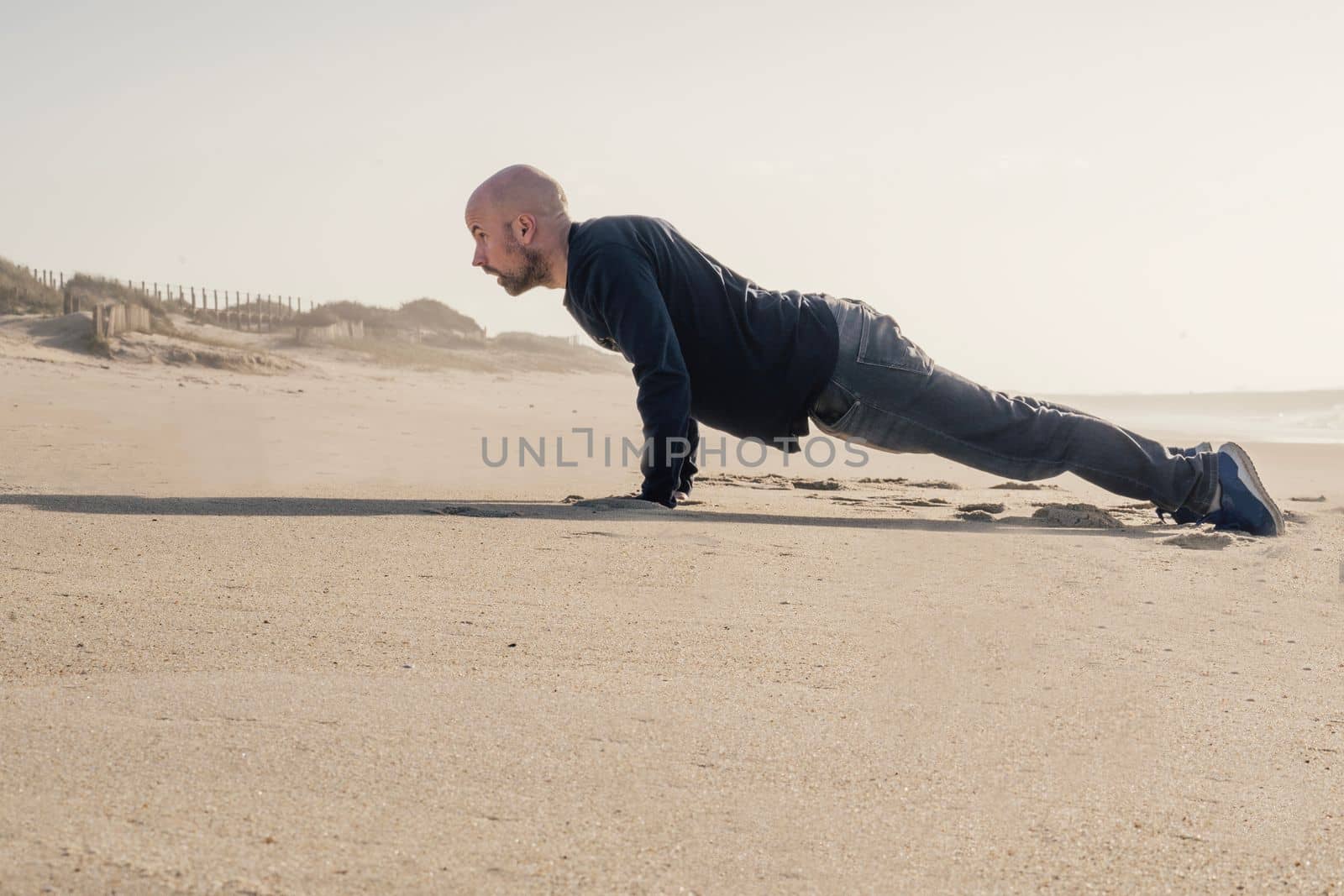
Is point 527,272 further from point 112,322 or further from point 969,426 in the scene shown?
point 112,322

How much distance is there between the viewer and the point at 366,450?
5.41m

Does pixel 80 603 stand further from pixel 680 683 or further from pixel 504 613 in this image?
pixel 680 683

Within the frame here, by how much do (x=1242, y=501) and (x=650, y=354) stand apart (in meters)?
1.80

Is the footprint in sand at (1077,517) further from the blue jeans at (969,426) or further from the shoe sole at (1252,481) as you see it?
the shoe sole at (1252,481)

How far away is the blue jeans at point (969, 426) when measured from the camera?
3596mm

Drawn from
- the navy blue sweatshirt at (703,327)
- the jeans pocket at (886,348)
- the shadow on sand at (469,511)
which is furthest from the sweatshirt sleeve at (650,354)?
the jeans pocket at (886,348)

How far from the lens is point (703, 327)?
3570mm

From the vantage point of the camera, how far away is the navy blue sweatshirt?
11.4 ft

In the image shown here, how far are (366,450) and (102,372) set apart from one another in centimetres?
506

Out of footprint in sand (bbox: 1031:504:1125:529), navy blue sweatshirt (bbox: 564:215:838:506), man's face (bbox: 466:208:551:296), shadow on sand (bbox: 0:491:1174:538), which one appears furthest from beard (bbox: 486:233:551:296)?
footprint in sand (bbox: 1031:504:1125:529)

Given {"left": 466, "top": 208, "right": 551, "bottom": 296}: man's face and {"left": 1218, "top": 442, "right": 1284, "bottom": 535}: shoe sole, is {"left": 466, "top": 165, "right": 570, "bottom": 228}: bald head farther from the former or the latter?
{"left": 1218, "top": 442, "right": 1284, "bottom": 535}: shoe sole

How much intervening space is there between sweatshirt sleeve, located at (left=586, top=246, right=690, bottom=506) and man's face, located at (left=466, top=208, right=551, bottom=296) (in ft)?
0.66

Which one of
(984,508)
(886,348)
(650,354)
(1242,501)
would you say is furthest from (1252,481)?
(650,354)

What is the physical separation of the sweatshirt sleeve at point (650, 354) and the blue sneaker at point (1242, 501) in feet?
5.38
